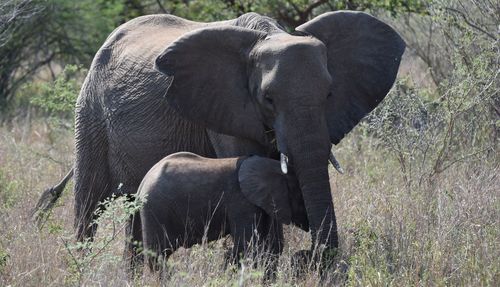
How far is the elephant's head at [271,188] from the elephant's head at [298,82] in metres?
0.21

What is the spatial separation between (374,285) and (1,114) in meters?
9.20

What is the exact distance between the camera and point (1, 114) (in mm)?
14203

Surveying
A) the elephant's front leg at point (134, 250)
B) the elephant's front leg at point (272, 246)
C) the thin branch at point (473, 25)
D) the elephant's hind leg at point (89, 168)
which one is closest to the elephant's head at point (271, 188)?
the elephant's front leg at point (272, 246)

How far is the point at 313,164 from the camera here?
5977mm

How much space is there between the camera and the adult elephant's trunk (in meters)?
5.98

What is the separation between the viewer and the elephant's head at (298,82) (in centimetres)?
603

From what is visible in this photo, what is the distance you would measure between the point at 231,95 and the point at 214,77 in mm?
161

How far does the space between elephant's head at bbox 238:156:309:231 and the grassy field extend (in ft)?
0.86

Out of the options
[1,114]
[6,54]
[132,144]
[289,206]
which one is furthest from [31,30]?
[289,206]

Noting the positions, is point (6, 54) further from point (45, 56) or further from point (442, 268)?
point (442, 268)

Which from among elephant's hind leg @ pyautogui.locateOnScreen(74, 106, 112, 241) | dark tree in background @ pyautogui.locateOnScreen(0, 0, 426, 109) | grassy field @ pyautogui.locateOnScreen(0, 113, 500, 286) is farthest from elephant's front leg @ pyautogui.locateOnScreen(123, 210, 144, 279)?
dark tree in background @ pyautogui.locateOnScreen(0, 0, 426, 109)

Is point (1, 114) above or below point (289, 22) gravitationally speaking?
below

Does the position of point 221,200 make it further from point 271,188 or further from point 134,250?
point 134,250

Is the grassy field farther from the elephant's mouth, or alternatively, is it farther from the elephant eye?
the elephant eye
